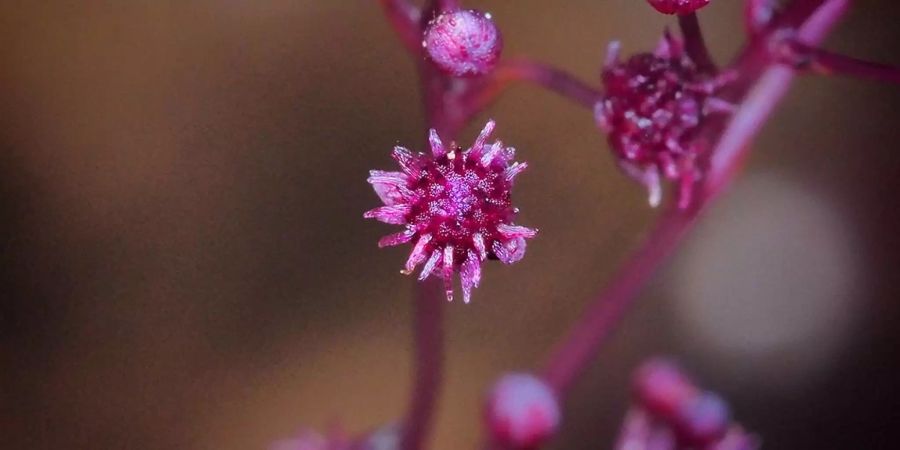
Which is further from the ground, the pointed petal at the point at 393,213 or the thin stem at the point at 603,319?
the thin stem at the point at 603,319

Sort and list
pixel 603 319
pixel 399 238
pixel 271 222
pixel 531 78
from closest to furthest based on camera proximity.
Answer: pixel 399 238 < pixel 531 78 < pixel 603 319 < pixel 271 222

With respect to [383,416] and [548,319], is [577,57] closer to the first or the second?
[548,319]

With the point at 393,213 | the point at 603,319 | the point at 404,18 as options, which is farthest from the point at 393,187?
the point at 603,319

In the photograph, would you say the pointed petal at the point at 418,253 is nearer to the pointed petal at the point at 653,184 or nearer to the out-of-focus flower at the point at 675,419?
the pointed petal at the point at 653,184

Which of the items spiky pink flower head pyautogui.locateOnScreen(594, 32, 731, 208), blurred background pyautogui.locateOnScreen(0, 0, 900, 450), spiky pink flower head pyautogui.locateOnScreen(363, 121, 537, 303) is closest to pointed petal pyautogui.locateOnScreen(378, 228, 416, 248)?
spiky pink flower head pyautogui.locateOnScreen(363, 121, 537, 303)

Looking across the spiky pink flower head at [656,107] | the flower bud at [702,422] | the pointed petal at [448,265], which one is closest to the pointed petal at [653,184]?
the spiky pink flower head at [656,107]

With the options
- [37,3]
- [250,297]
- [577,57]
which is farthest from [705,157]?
[37,3]

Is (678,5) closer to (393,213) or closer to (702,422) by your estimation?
(393,213)
